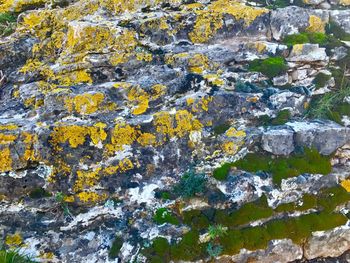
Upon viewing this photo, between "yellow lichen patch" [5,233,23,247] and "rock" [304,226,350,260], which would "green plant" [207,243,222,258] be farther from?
"yellow lichen patch" [5,233,23,247]

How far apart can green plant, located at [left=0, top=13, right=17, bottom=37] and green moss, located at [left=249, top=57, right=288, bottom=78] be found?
1103 centimetres

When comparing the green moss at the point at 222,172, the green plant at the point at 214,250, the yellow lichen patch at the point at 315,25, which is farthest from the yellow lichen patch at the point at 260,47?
the green plant at the point at 214,250

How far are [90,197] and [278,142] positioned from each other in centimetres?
659

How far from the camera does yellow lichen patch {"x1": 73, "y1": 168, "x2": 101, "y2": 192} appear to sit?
37.2ft

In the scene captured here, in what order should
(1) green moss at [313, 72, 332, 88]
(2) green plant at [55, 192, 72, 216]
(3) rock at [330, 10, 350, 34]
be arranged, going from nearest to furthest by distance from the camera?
1. (2) green plant at [55, 192, 72, 216]
2. (1) green moss at [313, 72, 332, 88]
3. (3) rock at [330, 10, 350, 34]

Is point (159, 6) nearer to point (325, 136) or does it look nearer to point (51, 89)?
point (51, 89)

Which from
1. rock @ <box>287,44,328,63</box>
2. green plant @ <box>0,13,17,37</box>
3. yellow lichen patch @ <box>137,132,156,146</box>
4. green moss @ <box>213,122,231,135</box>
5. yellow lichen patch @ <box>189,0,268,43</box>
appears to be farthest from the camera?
green plant @ <box>0,13,17,37</box>

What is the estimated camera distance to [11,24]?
16391mm

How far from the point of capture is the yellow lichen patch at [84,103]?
1239 centimetres

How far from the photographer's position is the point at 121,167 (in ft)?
38.2

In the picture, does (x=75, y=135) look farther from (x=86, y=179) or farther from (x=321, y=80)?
(x=321, y=80)

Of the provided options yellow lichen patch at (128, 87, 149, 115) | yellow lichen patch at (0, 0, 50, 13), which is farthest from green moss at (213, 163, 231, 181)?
yellow lichen patch at (0, 0, 50, 13)

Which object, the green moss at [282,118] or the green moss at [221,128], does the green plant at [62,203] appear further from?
the green moss at [282,118]

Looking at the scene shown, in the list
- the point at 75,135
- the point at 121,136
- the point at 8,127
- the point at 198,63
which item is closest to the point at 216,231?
the point at 121,136
